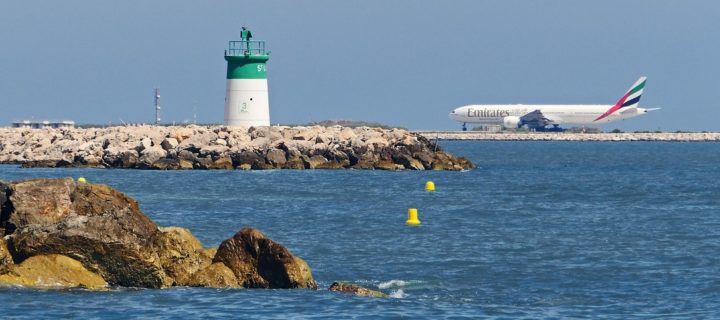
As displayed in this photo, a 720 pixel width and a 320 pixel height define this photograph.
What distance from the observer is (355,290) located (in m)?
22.4

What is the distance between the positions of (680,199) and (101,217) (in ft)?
105

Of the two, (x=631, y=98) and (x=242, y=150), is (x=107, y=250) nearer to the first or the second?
(x=242, y=150)

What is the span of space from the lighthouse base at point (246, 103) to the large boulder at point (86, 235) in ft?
157

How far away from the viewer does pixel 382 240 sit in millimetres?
32906

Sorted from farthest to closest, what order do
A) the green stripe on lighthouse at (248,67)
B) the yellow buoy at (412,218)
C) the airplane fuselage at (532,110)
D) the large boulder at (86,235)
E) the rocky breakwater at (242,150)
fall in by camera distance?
the airplane fuselage at (532,110)
the green stripe on lighthouse at (248,67)
the rocky breakwater at (242,150)
the yellow buoy at (412,218)
the large boulder at (86,235)

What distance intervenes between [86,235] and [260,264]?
3009 mm

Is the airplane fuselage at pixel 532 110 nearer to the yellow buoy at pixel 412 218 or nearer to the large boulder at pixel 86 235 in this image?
the yellow buoy at pixel 412 218

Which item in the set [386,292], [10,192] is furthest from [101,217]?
[386,292]

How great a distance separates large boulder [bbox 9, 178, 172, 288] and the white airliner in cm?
13555

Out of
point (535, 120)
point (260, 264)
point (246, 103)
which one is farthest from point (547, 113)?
point (260, 264)

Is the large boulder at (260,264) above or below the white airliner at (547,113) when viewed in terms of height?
below

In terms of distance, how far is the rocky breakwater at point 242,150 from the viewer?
65.4 metres

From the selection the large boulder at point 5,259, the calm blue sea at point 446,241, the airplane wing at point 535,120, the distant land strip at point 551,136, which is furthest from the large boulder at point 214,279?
the airplane wing at point 535,120

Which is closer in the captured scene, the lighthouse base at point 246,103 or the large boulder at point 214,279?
the large boulder at point 214,279
